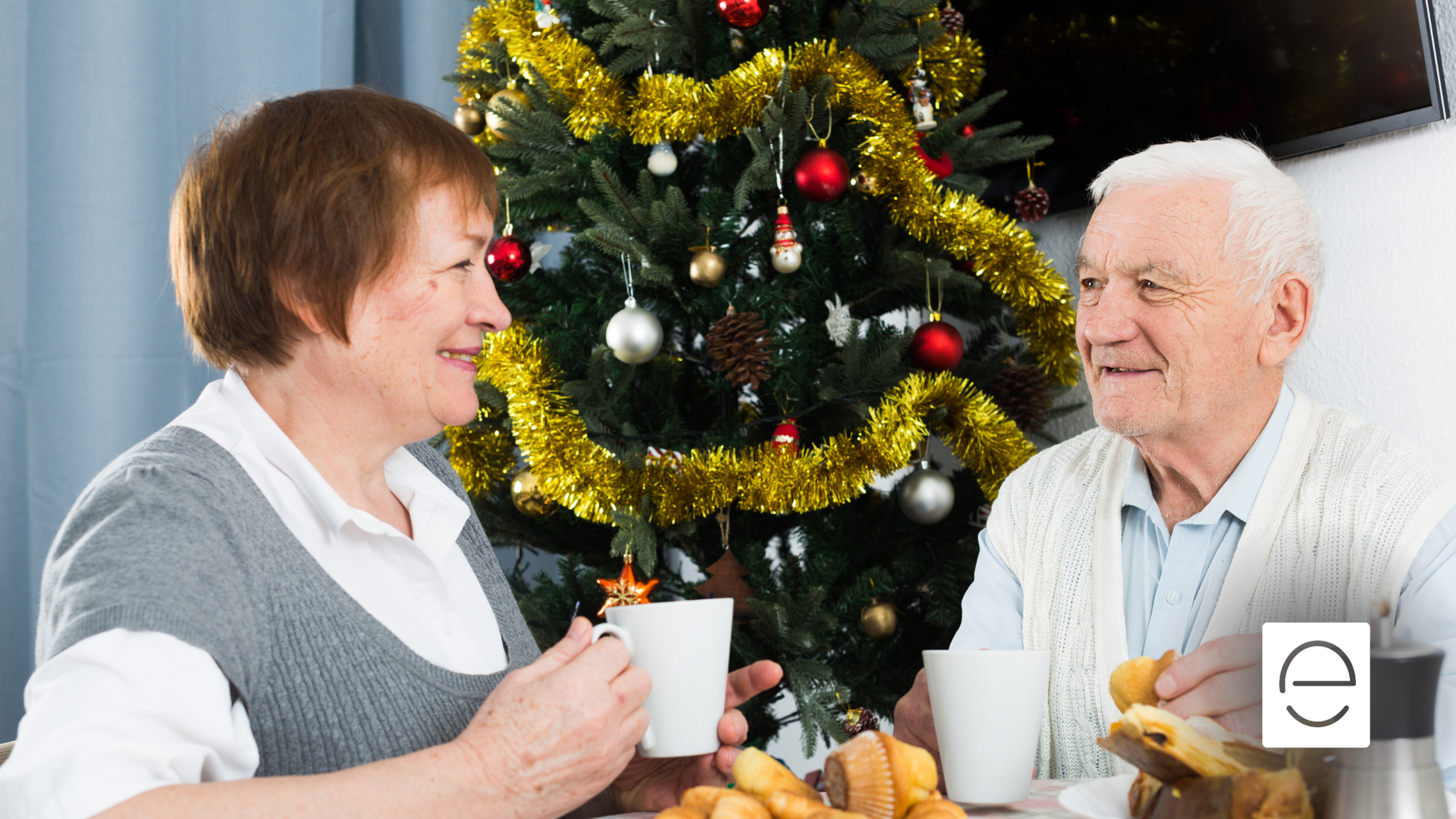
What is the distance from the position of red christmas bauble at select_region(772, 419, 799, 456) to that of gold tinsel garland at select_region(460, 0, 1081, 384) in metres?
0.31

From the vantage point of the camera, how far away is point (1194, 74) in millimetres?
1418

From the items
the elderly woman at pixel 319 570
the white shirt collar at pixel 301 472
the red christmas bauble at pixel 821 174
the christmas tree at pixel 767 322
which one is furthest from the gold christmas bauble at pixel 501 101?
the white shirt collar at pixel 301 472

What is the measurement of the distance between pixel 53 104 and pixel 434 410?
1.35 meters

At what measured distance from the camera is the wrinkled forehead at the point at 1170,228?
0.94m

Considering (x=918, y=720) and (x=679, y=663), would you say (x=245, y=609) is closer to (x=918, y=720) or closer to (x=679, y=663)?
(x=679, y=663)

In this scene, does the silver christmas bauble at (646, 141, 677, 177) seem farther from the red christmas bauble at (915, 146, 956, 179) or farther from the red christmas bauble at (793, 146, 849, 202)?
the red christmas bauble at (915, 146, 956, 179)

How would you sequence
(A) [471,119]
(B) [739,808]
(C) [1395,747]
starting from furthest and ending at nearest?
1. (A) [471,119]
2. (B) [739,808]
3. (C) [1395,747]

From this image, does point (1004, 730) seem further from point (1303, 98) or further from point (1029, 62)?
point (1029, 62)

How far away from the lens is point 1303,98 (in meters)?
1.28

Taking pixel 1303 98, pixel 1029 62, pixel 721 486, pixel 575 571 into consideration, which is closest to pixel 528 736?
pixel 721 486

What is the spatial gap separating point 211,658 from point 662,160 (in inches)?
38.5

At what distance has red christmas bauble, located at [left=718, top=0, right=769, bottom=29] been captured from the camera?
128 centimetres

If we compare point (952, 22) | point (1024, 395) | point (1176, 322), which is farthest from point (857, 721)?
point (952, 22)

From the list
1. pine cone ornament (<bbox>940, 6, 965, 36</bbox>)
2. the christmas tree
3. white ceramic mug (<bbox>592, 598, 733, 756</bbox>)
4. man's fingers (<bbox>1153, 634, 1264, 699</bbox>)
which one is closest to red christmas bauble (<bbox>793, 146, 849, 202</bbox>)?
the christmas tree
